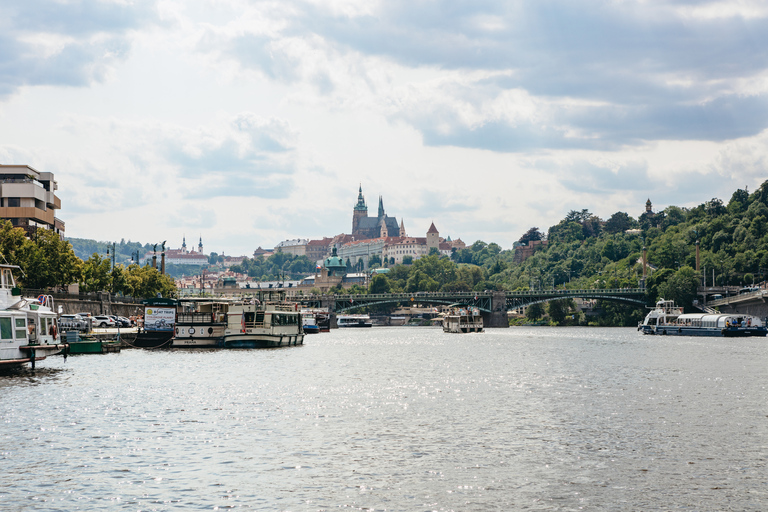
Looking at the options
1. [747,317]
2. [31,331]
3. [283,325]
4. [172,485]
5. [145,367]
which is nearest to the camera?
[172,485]

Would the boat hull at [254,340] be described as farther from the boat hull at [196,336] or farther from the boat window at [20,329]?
the boat window at [20,329]

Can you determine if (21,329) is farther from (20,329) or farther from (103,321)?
(103,321)

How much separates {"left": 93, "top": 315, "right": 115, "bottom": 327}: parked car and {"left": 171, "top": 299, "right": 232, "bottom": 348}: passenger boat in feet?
64.8

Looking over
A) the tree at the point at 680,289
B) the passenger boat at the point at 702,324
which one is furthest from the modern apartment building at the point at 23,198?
the tree at the point at 680,289

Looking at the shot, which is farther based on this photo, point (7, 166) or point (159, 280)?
point (159, 280)

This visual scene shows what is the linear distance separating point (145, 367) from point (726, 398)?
135 feet

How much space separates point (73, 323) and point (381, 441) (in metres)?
70.4

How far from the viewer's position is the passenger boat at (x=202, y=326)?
9344 cm

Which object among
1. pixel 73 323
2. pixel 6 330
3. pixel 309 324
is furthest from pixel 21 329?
pixel 309 324

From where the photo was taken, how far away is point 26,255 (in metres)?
111

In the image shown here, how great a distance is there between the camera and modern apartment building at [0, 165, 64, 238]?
139450 mm

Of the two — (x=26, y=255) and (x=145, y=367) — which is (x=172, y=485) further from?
(x=26, y=255)

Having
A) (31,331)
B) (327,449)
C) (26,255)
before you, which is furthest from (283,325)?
(327,449)

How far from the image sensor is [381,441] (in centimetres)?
3469
